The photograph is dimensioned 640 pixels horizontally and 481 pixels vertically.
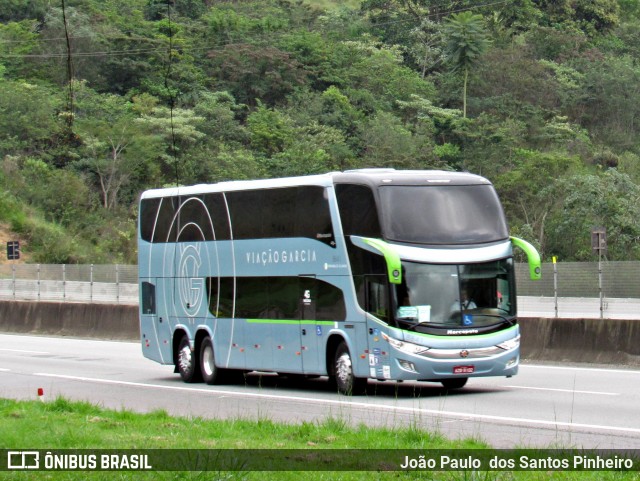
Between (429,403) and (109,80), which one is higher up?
(109,80)

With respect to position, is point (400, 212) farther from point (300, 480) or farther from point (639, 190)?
point (639, 190)

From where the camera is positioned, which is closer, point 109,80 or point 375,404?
point 375,404

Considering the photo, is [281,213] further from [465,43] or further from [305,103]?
[465,43]

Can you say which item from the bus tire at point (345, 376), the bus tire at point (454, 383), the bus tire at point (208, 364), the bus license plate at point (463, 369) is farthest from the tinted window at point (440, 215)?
the bus tire at point (208, 364)

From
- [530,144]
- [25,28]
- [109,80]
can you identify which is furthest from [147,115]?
[530,144]

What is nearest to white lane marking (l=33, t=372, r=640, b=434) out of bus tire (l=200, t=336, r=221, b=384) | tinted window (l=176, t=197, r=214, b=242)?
bus tire (l=200, t=336, r=221, b=384)

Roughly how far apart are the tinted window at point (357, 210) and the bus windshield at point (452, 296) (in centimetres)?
90

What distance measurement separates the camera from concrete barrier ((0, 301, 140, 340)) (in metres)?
36.8

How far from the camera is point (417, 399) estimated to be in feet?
59.1

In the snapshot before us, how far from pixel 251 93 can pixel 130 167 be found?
779 inches

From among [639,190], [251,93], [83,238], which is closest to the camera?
[639,190]

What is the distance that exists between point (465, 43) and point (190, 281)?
75919 millimetres

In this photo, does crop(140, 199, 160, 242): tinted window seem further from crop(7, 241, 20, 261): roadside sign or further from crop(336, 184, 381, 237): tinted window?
crop(7, 241, 20, 261): roadside sign

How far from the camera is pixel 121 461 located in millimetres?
10031
